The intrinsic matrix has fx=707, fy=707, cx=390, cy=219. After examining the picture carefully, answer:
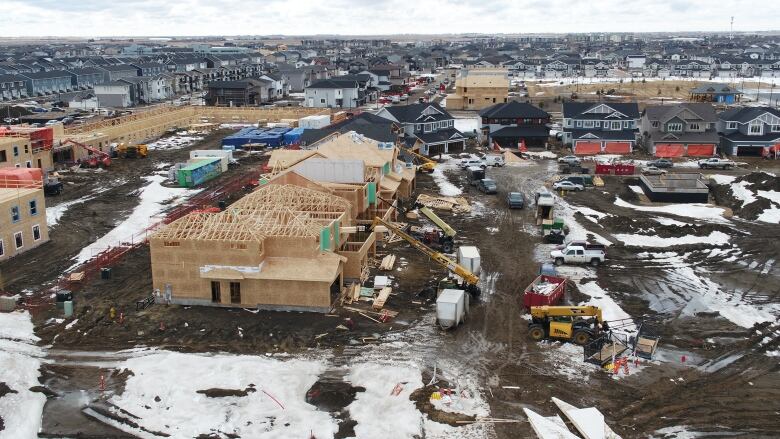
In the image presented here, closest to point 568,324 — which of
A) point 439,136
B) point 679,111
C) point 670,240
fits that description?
point 670,240

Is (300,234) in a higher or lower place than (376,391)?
higher

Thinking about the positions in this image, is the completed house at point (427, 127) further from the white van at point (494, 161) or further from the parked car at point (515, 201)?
the parked car at point (515, 201)

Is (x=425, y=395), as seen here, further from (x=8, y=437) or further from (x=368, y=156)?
(x=368, y=156)

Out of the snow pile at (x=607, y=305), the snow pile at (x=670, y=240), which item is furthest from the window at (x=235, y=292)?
the snow pile at (x=670, y=240)

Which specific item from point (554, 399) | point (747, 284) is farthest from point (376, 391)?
point (747, 284)

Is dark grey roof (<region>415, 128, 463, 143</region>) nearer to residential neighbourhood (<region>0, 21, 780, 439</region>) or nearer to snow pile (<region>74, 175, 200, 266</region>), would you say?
residential neighbourhood (<region>0, 21, 780, 439</region>)

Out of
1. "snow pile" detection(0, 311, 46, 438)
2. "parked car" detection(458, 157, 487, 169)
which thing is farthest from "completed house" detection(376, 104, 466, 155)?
"snow pile" detection(0, 311, 46, 438)
